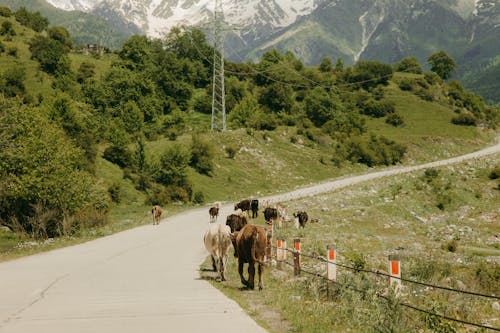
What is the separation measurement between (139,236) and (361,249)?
43.0 feet

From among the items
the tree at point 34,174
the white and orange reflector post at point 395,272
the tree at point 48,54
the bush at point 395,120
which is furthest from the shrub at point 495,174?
the tree at point 48,54

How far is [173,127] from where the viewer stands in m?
82.8

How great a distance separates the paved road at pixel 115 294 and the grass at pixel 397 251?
109 cm

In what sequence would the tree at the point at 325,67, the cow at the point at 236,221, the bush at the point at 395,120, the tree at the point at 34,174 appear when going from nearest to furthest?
A: 1. the cow at the point at 236,221
2. the tree at the point at 34,174
3. the bush at the point at 395,120
4. the tree at the point at 325,67

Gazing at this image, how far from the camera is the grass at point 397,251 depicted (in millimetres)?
10109

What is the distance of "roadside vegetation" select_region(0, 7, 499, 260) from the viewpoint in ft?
120

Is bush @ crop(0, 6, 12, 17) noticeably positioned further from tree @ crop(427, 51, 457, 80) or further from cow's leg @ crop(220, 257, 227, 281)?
cow's leg @ crop(220, 257, 227, 281)

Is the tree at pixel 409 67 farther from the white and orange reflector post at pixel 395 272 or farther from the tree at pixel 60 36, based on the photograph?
the white and orange reflector post at pixel 395 272

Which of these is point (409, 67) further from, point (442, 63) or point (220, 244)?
point (220, 244)

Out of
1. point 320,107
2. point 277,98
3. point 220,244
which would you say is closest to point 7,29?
point 277,98

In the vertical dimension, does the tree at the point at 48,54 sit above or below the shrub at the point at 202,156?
above

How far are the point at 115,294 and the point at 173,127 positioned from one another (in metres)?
71.9

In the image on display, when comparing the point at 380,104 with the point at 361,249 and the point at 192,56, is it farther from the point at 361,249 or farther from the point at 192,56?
the point at 361,249

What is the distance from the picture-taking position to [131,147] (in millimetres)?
64125
